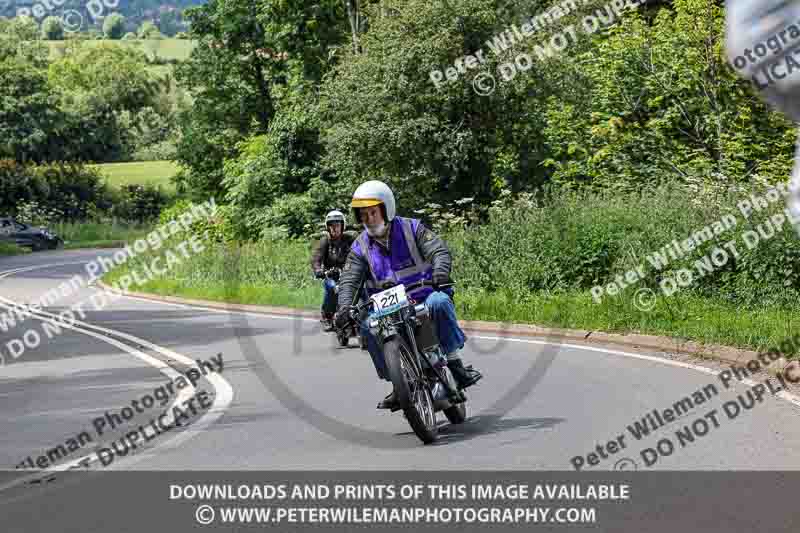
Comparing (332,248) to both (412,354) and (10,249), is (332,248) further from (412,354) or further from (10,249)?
(10,249)

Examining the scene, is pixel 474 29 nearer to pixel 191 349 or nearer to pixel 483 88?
pixel 483 88

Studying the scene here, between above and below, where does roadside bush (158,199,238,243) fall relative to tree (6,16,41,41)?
below

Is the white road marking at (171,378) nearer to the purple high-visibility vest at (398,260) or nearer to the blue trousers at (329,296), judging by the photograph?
the purple high-visibility vest at (398,260)

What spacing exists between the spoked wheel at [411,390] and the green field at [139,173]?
8175cm

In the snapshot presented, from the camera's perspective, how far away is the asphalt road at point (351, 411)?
24.5ft

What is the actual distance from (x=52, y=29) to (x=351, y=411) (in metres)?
197

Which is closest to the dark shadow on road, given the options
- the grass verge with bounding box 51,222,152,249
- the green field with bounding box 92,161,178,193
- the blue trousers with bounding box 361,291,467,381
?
the blue trousers with bounding box 361,291,467,381

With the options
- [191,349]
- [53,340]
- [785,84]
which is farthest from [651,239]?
[785,84]

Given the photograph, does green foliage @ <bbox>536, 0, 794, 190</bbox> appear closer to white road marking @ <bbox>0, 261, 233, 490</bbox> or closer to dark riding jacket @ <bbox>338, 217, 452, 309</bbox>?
white road marking @ <bbox>0, 261, 233, 490</bbox>

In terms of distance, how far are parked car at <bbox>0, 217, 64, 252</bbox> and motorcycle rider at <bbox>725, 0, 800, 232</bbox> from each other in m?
70.1

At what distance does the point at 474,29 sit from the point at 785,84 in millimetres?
31844

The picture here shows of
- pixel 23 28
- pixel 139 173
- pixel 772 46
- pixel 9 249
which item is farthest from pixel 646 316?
pixel 23 28

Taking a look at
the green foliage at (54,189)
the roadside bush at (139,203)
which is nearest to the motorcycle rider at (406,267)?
the green foliage at (54,189)

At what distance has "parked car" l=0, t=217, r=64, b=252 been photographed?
6894 centimetres
